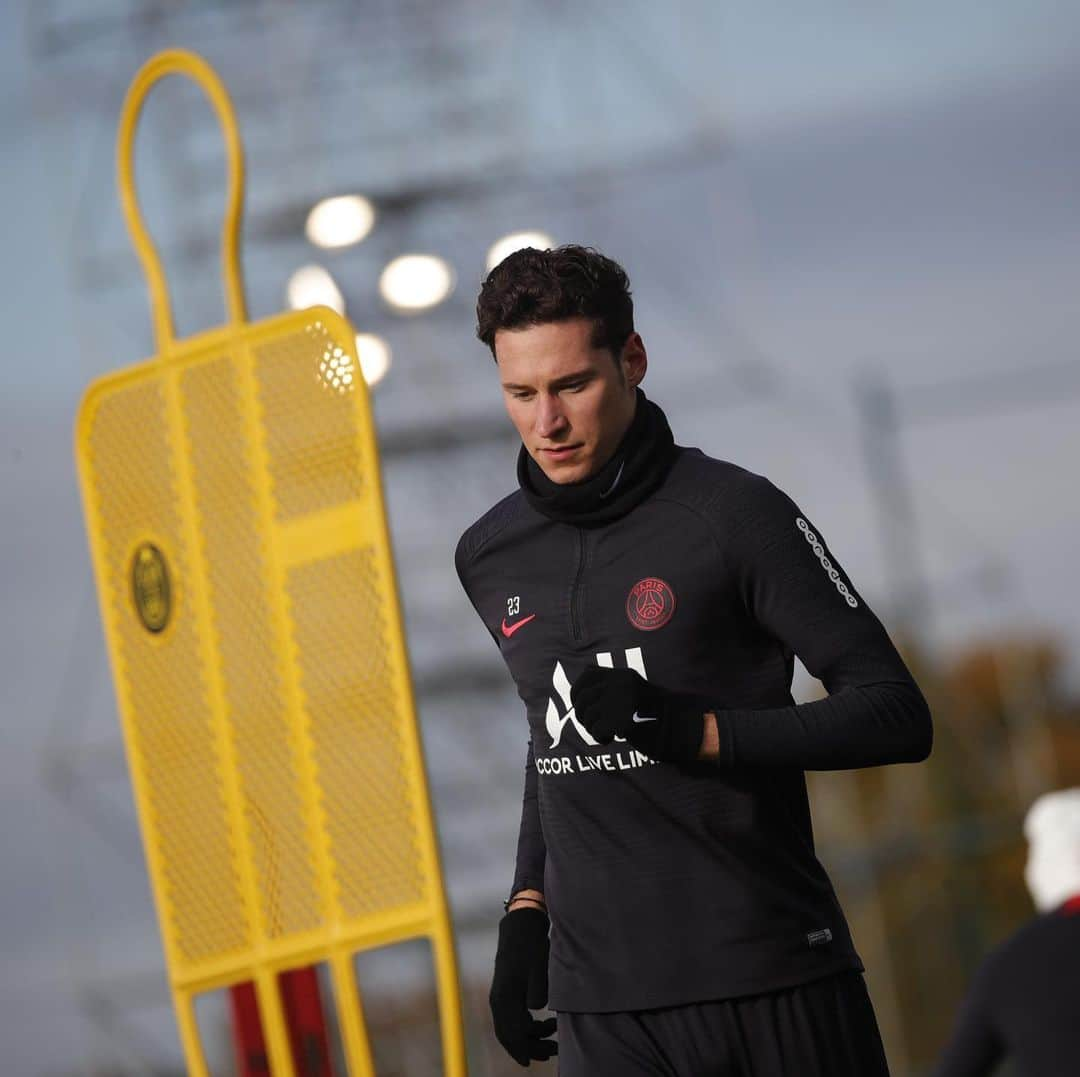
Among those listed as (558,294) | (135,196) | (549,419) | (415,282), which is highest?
(415,282)

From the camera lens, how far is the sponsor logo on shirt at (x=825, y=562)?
2.57m

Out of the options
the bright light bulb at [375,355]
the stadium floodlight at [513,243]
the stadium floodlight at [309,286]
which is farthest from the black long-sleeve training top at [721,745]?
the bright light bulb at [375,355]

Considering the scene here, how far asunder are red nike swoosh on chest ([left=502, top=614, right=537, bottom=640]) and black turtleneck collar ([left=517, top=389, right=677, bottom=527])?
0.47ft

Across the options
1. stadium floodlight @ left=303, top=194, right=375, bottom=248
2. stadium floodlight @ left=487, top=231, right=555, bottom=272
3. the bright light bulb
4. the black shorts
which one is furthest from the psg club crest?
stadium floodlight @ left=303, top=194, right=375, bottom=248

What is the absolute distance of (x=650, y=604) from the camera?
2.62m

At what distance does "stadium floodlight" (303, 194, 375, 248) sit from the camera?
1381 cm

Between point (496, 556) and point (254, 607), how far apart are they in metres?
1.33

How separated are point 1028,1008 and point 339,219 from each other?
12190 mm

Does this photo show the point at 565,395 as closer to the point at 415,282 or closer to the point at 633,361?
the point at 633,361

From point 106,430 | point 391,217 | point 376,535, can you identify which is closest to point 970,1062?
point 376,535

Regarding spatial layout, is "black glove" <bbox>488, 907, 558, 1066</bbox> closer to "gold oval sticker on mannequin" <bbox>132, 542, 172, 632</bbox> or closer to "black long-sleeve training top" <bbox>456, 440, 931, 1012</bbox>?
"black long-sleeve training top" <bbox>456, 440, 931, 1012</bbox>

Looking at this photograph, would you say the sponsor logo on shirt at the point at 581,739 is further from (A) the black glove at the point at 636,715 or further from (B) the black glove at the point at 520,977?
(B) the black glove at the point at 520,977

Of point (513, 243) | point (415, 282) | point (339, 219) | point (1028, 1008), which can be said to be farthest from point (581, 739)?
point (415, 282)

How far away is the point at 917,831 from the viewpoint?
22141 mm
